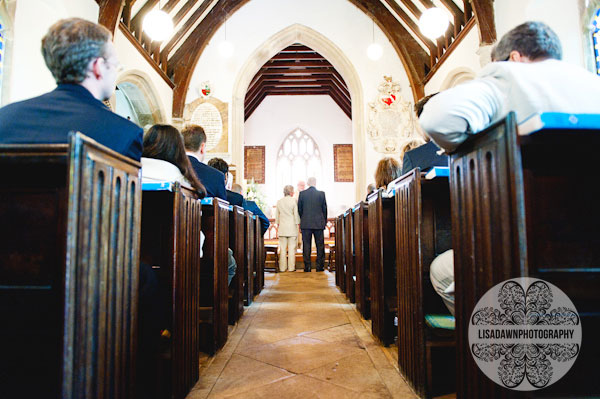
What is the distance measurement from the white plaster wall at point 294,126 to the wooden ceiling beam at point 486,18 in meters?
8.58

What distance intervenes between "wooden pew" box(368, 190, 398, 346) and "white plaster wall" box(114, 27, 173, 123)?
4.43 meters

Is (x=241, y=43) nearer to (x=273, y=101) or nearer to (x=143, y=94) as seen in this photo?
(x=143, y=94)

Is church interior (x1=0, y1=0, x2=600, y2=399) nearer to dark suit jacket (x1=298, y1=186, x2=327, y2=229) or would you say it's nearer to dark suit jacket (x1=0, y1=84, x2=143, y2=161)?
dark suit jacket (x1=0, y1=84, x2=143, y2=161)

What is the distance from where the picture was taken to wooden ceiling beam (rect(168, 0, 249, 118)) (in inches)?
303

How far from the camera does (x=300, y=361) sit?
6.53 feet

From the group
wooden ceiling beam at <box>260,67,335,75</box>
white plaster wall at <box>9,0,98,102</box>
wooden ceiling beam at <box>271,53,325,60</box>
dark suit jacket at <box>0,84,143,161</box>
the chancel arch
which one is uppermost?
wooden ceiling beam at <box>260,67,335,75</box>

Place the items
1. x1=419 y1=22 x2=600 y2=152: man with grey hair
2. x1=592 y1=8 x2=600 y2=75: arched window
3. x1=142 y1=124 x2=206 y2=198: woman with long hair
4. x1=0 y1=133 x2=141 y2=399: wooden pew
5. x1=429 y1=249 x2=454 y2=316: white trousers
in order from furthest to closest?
x1=592 y1=8 x2=600 y2=75: arched window, x1=142 y1=124 x2=206 y2=198: woman with long hair, x1=429 y1=249 x2=454 y2=316: white trousers, x1=419 y1=22 x2=600 y2=152: man with grey hair, x1=0 y1=133 x2=141 y2=399: wooden pew

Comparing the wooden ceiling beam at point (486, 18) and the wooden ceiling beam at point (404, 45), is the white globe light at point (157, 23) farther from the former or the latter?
the wooden ceiling beam at point (404, 45)

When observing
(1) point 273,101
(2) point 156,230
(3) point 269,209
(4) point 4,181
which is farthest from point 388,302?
(1) point 273,101

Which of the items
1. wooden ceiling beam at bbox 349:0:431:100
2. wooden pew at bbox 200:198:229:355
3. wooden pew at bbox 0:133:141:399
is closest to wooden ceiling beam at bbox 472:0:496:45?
wooden ceiling beam at bbox 349:0:431:100

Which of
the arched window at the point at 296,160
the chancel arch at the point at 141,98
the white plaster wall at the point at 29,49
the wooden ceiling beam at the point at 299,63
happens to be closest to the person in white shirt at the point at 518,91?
the white plaster wall at the point at 29,49

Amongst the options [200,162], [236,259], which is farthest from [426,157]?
[236,259]

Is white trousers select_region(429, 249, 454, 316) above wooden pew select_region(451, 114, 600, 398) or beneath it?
beneath

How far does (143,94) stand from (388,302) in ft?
19.3
